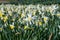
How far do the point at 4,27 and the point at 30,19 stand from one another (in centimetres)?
41

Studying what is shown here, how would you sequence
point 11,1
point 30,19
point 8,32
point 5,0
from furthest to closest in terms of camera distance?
point 5,0 < point 11,1 < point 30,19 < point 8,32

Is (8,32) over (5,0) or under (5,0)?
over

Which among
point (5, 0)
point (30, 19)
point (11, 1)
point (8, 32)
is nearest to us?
point (8, 32)

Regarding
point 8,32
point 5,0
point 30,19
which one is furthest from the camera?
point 5,0

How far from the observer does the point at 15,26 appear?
316cm

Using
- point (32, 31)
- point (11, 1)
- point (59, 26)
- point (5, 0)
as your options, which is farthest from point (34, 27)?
point (5, 0)

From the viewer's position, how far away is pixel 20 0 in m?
14.5

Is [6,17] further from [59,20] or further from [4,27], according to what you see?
[59,20]

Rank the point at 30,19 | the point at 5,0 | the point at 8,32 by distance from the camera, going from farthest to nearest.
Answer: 1. the point at 5,0
2. the point at 30,19
3. the point at 8,32

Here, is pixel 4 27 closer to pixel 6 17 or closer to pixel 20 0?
pixel 6 17

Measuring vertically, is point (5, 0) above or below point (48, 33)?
below

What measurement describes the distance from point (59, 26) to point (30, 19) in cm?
42

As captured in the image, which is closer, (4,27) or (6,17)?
(4,27)

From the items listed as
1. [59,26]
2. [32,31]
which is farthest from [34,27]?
[59,26]
